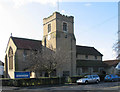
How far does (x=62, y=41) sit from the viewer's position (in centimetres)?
3712

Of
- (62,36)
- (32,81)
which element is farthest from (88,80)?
(62,36)

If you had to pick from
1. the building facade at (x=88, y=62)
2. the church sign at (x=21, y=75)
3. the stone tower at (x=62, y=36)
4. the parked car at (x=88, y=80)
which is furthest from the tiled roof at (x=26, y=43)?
the parked car at (x=88, y=80)

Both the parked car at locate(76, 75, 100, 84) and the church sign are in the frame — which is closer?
the church sign

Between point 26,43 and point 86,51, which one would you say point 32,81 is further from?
point 86,51

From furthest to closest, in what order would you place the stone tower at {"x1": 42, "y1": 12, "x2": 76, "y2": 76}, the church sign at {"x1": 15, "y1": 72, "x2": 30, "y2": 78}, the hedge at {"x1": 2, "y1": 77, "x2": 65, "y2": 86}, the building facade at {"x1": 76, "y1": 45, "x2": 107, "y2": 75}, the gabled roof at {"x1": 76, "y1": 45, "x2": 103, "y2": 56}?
the gabled roof at {"x1": 76, "y1": 45, "x2": 103, "y2": 56}
the building facade at {"x1": 76, "y1": 45, "x2": 107, "y2": 75}
the stone tower at {"x1": 42, "y1": 12, "x2": 76, "y2": 76}
the church sign at {"x1": 15, "y1": 72, "x2": 30, "y2": 78}
the hedge at {"x1": 2, "y1": 77, "x2": 65, "y2": 86}

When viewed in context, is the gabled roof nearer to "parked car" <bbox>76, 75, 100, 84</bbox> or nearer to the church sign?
"parked car" <bbox>76, 75, 100, 84</bbox>

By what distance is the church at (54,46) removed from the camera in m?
36.3

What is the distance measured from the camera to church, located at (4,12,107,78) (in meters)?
36.3

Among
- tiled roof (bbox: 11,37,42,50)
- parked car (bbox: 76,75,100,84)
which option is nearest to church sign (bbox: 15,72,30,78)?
parked car (bbox: 76,75,100,84)

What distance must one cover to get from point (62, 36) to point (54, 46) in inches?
135

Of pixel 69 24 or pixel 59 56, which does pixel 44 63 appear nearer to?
pixel 59 56

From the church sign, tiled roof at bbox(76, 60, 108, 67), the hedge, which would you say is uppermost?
tiled roof at bbox(76, 60, 108, 67)

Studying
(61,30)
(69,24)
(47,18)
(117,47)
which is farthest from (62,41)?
(117,47)

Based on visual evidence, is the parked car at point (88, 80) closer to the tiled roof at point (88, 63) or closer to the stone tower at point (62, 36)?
the stone tower at point (62, 36)
